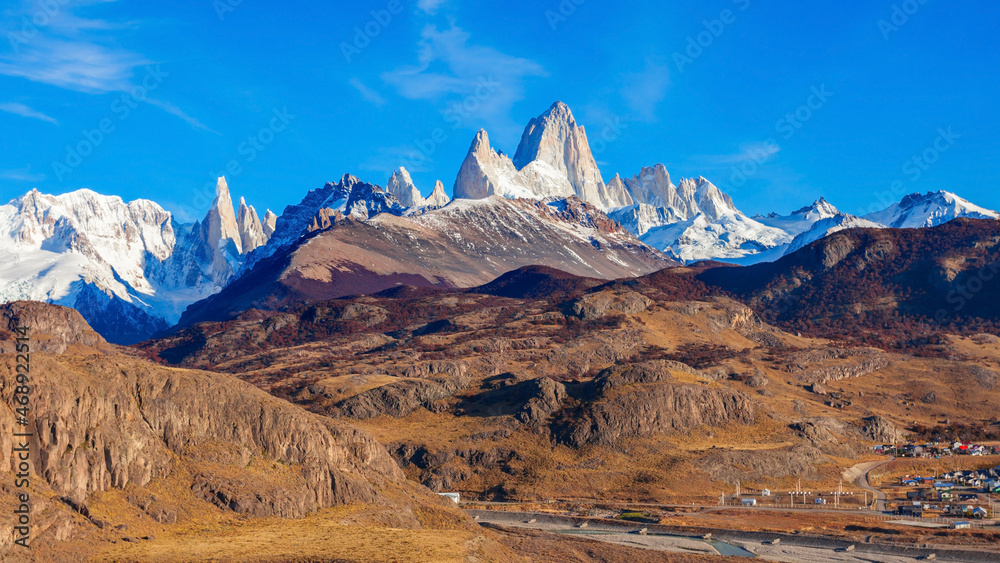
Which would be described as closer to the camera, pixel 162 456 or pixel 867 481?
pixel 162 456

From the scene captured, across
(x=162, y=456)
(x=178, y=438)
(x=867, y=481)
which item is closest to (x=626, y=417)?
(x=867, y=481)

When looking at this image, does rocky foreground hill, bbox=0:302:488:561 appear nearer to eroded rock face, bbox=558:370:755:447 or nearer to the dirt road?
eroded rock face, bbox=558:370:755:447

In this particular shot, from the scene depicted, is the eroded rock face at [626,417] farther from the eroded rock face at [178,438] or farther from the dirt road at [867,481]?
the eroded rock face at [178,438]

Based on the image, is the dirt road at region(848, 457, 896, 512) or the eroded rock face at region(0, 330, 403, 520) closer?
the eroded rock face at region(0, 330, 403, 520)

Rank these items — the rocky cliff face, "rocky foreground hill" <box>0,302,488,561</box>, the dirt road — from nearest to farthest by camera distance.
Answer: "rocky foreground hill" <box>0,302,488,561</box> < the rocky cliff face < the dirt road

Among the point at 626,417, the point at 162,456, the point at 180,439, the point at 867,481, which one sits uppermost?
the point at 626,417

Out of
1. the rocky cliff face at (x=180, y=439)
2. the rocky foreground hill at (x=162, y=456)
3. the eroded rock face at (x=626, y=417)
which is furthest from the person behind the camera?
the eroded rock face at (x=626, y=417)

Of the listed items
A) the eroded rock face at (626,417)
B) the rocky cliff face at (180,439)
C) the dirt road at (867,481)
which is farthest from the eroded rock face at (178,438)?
the dirt road at (867,481)

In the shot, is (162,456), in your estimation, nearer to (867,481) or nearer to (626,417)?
(626,417)

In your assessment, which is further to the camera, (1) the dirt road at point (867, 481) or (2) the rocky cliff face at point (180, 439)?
(1) the dirt road at point (867, 481)

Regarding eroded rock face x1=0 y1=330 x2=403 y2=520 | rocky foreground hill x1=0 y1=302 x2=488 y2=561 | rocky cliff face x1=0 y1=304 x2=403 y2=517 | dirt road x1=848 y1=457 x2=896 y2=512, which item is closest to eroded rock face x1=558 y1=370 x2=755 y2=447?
dirt road x1=848 y1=457 x2=896 y2=512

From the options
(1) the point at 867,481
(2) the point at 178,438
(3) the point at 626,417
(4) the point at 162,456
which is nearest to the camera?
(4) the point at 162,456

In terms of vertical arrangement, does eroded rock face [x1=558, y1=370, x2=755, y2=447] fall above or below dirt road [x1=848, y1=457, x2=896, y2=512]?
above

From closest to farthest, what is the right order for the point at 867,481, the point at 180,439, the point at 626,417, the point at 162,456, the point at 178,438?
the point at 162,456 < the point at 178,438 < the point at 180,439 < the point at 867,481 < the point at 626,417
